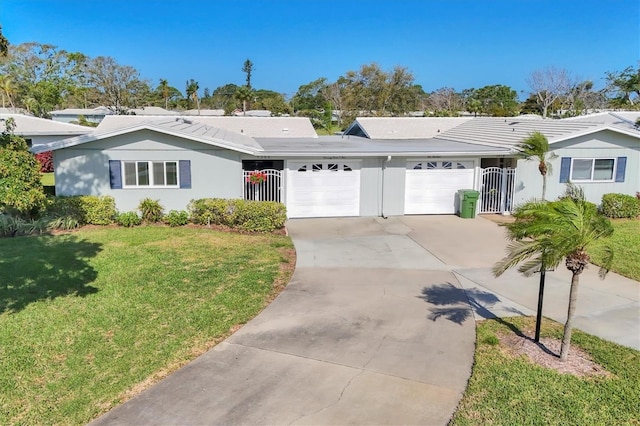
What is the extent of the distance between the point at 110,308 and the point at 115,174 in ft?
26.2

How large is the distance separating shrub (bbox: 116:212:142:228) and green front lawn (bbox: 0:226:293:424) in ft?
4.08

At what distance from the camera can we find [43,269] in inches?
409

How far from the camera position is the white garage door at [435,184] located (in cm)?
1736

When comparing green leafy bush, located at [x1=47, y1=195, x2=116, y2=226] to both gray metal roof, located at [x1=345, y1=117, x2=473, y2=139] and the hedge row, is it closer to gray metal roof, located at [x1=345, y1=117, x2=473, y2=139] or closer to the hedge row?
the hedge row

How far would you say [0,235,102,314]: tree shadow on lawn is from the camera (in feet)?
29.6

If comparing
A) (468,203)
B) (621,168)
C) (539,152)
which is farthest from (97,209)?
(621,168)

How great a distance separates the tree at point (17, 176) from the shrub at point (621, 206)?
17.8m

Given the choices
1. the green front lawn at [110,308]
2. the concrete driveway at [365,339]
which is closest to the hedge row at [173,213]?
the green front lawn at [110,308]

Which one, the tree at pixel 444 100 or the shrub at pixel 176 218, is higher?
the tree at pixel 444 100

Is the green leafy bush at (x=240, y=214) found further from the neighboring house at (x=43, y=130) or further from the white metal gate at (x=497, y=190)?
the neighboring house at (x=43, y=130)

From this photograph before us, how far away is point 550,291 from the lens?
967 cm

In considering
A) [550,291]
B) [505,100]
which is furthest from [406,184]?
[505,100]

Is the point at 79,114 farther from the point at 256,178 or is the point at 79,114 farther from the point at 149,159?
the point at 256,178

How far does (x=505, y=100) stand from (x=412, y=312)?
3095 inches
